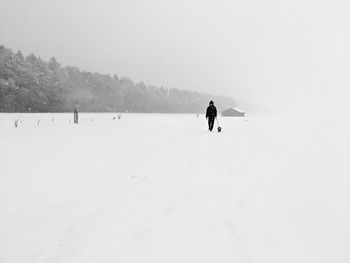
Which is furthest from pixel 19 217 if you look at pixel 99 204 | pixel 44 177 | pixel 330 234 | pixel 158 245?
pixel 330 234

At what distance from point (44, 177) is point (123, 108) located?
94303mm

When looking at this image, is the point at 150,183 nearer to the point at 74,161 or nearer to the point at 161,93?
the point at 74,161

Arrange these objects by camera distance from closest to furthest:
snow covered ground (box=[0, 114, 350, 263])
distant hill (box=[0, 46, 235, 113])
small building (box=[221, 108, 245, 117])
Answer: snow covered ground (box=[0, 114, 350, 263]) < distant hill (box=[0, 46, 235, 113]) < small building (box=[221, 108, 245, 117])

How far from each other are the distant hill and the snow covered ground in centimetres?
5828

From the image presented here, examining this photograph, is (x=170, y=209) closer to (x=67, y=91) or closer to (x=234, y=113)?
(x=67, y=91)

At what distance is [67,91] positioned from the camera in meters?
71.6

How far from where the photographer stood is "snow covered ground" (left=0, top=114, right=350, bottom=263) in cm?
335

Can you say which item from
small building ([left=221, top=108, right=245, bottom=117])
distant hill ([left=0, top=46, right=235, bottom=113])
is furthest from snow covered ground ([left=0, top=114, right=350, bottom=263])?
small building ([left=221, top=108, right=245, bottom=117])

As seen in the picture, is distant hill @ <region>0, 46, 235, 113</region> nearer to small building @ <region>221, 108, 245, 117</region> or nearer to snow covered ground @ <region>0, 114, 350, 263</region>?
small building @ <region>221, 108, 245, 117</region>

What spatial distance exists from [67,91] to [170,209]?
245ft

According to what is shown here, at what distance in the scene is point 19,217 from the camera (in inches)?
171

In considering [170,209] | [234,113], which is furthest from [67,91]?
[170,209]

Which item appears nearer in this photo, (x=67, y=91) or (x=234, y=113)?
(x=67, y=91)

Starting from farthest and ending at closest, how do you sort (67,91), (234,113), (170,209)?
1. (234,113)
2. (67,91)
3. (170,209)
